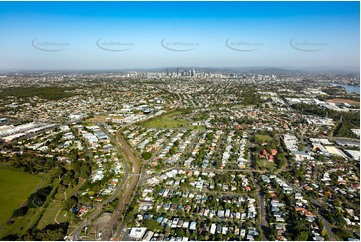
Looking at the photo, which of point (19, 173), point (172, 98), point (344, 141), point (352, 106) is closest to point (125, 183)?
point (19, 173)

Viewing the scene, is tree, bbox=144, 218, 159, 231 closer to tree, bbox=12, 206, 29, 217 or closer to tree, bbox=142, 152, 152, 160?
tree, bbox=12, 206, 29, 217

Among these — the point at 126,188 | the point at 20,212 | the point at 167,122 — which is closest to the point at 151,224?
the point at 126,188

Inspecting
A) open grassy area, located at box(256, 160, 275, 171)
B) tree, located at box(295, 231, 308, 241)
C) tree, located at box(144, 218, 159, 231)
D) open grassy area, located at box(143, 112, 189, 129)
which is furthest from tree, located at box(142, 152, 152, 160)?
tree, located at box(295, 231, 308, 241)

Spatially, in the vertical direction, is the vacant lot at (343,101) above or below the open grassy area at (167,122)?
below

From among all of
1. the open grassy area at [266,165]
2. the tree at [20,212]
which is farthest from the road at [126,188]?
the open grassy area at [266,165]

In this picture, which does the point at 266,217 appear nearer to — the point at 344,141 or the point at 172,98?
the point at 344,141

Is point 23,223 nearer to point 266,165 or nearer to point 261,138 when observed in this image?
point 266,165

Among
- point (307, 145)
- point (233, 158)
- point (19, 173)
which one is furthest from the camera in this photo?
point (307, 145)

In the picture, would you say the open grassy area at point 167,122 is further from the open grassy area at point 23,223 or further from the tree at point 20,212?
the tree at point 20,212
